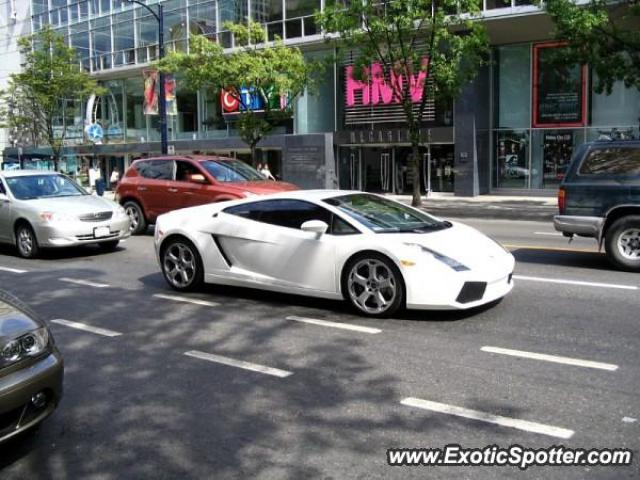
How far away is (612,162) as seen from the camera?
9719mm

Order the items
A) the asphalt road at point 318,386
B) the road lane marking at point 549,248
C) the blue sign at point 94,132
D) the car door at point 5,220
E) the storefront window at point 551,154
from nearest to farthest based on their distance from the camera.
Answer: the asphalt road at point 318,386
the road lane marking at point 549,248
the car door at point 5,220
the storefront window at point 551,154
the blue sign at point 94,132

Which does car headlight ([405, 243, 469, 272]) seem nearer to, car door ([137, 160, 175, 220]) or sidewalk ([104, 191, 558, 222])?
car door ([137, 160, 175, 220])

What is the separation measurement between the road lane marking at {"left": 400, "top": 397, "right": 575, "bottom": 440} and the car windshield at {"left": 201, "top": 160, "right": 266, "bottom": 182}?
33.3 ft

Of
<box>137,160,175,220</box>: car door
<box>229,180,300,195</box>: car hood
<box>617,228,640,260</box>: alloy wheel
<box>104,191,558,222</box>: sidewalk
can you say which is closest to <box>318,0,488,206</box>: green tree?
<box>104,191,558,222</box>: sidewalk

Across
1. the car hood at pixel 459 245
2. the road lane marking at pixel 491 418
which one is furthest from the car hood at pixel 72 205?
the road lane marking at pixel 491 418

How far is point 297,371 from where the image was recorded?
5352 mm

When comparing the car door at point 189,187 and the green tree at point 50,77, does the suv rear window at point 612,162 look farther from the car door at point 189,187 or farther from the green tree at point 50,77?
A: the green tree at point 50,77

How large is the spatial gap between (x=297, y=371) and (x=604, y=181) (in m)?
6.40

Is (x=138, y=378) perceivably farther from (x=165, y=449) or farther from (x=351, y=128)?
(x=351, y=128)

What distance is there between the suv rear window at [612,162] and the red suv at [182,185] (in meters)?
6.08

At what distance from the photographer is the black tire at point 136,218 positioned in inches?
597

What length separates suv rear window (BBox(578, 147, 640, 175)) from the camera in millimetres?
9547

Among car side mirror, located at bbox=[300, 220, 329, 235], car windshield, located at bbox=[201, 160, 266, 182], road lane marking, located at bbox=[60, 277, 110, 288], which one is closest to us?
car side mirror, located at bbox=[300, 220, 329, 235]

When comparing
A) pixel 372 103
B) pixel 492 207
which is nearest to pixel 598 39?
pixel 492 207
